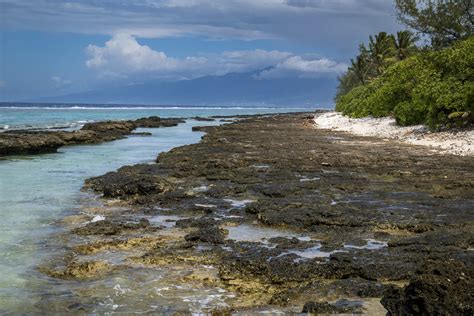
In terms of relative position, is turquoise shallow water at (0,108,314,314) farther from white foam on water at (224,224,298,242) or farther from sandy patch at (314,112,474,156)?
sandy patch at (314,112,474,156)

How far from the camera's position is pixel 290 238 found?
29.8 ft

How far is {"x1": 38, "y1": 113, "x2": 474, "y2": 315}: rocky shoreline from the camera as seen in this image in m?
6.02

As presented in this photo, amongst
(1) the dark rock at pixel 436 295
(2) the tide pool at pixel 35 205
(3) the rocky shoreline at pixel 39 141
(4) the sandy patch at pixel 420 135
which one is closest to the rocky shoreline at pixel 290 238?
(1) the dark rock at pixel 436 295

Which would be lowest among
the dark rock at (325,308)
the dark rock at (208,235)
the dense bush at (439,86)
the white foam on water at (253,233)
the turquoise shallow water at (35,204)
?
the turquoise shallow water at (35,204)

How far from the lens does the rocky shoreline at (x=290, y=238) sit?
602 centimetres

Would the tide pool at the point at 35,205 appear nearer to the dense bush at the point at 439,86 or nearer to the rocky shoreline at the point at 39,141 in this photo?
the rocky shoreline at the point at 39,141

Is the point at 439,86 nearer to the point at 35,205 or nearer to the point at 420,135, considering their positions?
the point at 420,135

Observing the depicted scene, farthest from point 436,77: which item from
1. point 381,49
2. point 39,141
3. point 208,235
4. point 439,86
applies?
point 381,49

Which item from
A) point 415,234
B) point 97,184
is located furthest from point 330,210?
point 97,184

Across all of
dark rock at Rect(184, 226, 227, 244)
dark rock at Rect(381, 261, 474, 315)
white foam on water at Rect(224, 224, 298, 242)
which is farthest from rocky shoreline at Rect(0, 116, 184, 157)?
dark rock at Rect(381, 261, 474, 315)

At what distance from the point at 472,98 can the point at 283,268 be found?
A: 24.6 meters

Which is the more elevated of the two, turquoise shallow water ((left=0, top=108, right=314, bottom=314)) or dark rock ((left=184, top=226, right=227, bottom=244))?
dark rock ((left=184, top=226, right=227, bottom=244))

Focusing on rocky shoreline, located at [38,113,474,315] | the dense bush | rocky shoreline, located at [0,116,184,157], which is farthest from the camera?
the dense bush

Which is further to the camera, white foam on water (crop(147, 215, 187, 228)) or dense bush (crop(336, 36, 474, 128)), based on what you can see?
dense bush (crop(336, 36, 474, 128))
